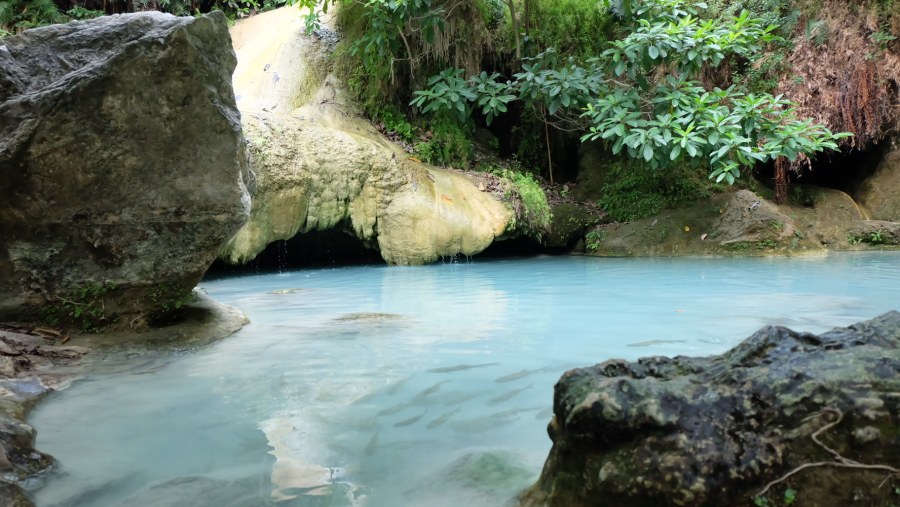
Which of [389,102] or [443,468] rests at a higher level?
[389,102]

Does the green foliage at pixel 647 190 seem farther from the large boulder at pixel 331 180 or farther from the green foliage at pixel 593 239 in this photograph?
the large boulder at pixel 331 180

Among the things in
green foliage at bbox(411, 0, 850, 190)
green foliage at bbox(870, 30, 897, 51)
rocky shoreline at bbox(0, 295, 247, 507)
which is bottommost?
rocky shoreline at bbox(0, 295, 247, 507)

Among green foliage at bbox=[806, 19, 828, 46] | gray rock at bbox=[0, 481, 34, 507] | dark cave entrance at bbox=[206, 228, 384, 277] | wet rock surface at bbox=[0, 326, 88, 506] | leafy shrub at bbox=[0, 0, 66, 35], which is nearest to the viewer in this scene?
gray rock at bbox=[0, 481, 34, 507]

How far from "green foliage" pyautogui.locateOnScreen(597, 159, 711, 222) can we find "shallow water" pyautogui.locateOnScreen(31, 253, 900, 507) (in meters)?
4.55

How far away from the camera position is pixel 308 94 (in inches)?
395

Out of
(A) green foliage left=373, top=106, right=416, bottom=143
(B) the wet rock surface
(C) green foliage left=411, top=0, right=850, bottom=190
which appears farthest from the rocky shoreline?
(A) green foliage left=373, top=106, right=416, bottom=143

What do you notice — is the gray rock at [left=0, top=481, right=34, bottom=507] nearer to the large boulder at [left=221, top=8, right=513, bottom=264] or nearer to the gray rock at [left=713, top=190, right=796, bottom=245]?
the large boulder at [left=221, top=8, right=513, bottom=264]

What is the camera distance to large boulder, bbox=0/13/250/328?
11.6 feet

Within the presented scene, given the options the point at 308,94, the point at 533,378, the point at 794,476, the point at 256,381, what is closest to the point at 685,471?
the point at 794,476

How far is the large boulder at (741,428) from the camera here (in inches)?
49.6

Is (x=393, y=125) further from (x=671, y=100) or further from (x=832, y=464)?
(x=832, y=464)

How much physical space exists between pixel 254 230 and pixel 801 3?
9.54 meters

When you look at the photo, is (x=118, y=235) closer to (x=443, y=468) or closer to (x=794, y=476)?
(x=443, y=468)

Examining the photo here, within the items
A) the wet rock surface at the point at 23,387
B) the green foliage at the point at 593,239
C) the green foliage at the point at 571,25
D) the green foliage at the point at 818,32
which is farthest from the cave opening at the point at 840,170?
the wet rock surface at the point at 23,387
